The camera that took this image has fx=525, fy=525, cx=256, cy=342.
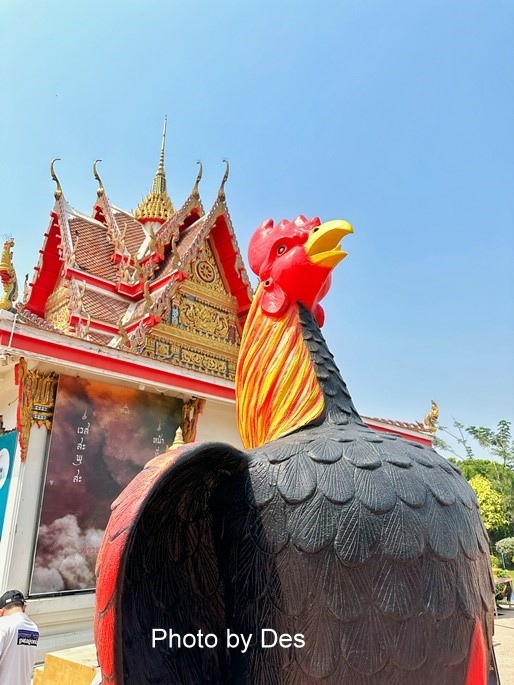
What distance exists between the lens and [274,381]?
1.77 m

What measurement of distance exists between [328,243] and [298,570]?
1089mm

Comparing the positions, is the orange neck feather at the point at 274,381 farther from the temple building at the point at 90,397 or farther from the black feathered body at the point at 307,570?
the temple building at the point at 90,397

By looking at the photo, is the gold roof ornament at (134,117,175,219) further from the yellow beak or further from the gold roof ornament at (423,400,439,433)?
the yellow beak

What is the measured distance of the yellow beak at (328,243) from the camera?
1.82 m

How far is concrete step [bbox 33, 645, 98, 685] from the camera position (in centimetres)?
332

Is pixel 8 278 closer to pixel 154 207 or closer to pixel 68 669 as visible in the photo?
pixel 68 669

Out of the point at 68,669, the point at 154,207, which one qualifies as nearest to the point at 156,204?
the point at 154,207

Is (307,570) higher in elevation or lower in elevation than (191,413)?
lower

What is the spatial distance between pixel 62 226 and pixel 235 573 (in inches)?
313

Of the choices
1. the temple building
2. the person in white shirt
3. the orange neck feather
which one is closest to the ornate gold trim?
the temple building

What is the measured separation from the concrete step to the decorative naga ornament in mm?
2863

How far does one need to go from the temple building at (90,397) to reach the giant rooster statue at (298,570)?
145cm

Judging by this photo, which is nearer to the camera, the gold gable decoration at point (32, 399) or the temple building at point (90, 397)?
the temple building at point (90, 397)

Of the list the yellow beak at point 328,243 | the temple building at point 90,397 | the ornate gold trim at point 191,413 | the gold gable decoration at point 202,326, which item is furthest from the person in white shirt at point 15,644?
the gold gable decoration at point 202,326
